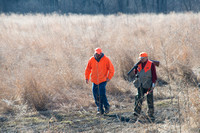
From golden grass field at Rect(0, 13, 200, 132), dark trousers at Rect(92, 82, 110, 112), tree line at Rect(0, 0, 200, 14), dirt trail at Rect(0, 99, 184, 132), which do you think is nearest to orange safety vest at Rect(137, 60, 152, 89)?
golden grass field at Rect(0, 13, 200, 132)

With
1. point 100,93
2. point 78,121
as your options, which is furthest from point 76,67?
point 78,121

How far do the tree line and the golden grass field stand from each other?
15.1 m

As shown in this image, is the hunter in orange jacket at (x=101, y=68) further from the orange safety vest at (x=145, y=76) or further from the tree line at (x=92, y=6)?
the tree line at (x=92, y=6)

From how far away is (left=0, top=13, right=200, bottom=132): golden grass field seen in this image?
5520 millimetres

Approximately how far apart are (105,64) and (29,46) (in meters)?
6.03

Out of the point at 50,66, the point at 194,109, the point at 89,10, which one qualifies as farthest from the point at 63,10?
the point at 194,109

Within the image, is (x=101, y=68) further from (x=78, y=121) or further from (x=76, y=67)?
(x=76, y=67)

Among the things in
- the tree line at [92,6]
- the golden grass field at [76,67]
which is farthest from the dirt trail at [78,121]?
the tree line at [92,6]

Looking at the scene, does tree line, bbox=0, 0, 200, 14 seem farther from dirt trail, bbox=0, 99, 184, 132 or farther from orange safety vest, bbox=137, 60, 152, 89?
orange safety vest, bbox=137, 60, 152, 89

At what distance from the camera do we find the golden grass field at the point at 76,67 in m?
5.52

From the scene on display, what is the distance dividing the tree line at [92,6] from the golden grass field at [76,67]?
49.6ft

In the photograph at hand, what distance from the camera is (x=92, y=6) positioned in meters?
26.9

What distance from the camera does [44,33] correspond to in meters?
11.3

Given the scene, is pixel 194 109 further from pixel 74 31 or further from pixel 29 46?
pixel 74 31
